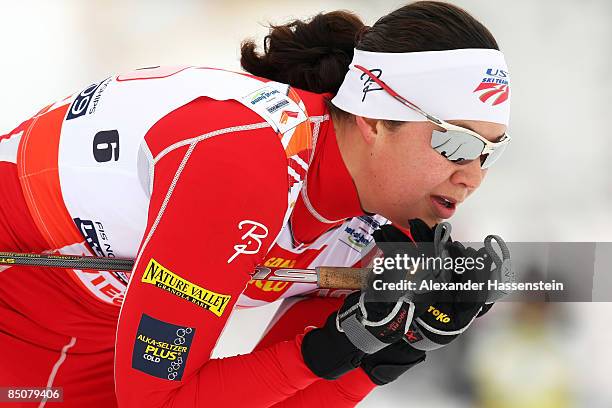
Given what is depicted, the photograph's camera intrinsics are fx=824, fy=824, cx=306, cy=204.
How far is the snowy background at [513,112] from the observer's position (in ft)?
7.43

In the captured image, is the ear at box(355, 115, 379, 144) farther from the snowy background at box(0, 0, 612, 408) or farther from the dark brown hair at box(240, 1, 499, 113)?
the snowy background at box(0, 0, 612, 408)

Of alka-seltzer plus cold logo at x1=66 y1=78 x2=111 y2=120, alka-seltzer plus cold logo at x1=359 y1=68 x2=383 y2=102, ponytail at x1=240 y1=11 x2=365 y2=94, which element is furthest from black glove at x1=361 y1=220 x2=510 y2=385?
alka-seltzer plus cold logo at x1=66 y1=78 x2=111 y2=120

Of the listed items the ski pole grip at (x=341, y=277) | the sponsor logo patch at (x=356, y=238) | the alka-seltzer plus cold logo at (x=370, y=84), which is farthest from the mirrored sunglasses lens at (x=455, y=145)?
the sponsor logo patch at (x=356, y=238)

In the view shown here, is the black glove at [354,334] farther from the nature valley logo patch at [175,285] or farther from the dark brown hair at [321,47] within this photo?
the dark brown hair at [321,47]

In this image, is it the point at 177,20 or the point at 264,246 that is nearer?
the point at 264,246

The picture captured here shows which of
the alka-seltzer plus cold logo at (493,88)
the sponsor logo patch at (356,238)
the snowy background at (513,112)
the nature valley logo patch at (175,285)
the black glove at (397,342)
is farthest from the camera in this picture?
the snowy background at (513,112)

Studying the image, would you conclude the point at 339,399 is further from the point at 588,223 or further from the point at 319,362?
the point at 588,223

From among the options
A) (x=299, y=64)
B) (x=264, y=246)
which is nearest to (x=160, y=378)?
(x=264, y=246)

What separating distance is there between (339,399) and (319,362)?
0.29 m

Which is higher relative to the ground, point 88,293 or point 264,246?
point 264,246

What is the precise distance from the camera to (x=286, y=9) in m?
2.58

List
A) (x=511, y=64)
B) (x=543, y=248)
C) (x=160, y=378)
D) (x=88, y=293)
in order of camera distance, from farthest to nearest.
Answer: (x=511, y=64)
(x=543, y=248)
(x=88, y=293)
(x=160, y=378)

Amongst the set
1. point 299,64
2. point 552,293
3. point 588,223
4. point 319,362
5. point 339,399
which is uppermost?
point 299,64

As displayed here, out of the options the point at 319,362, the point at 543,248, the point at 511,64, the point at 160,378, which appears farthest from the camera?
the point at 511,64
